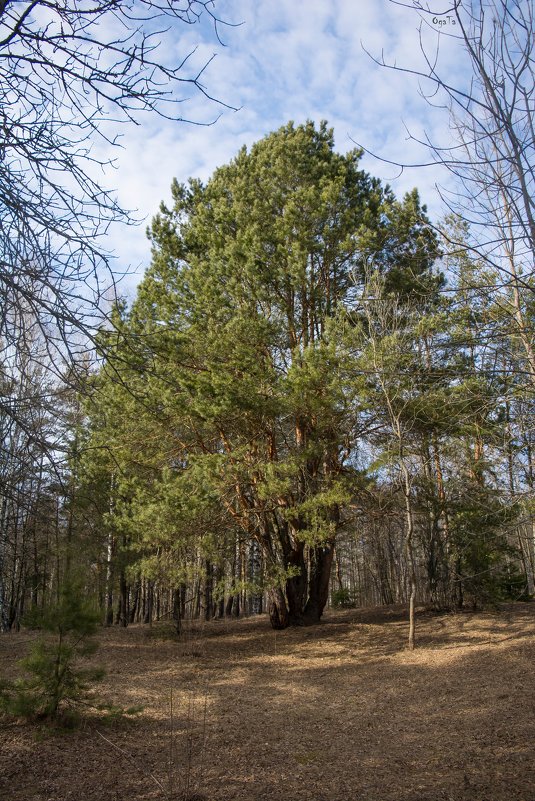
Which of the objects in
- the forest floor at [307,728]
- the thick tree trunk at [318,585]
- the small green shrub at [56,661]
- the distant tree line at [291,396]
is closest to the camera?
the forest floor at [307,728]

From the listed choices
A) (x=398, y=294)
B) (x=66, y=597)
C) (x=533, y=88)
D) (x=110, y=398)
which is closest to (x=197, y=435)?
(x=110, y=398)

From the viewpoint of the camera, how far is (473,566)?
13680mm

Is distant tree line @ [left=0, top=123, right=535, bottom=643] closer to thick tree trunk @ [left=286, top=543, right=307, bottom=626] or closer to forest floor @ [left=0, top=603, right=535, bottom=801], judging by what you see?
thick tree trunk @ [left=286, top=543, right=307, bottom=626]

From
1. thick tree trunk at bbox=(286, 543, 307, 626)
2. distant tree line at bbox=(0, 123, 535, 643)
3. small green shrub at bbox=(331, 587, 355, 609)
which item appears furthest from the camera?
small green shrub at bbox=(331, 587, 355, 609)

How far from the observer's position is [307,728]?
6910 millimetres

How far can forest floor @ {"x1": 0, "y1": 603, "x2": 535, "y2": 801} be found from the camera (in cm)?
479

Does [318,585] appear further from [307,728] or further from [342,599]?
[307,728]

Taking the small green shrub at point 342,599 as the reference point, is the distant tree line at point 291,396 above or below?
above

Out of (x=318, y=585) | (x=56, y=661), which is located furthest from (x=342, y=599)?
(x=56, y=661)

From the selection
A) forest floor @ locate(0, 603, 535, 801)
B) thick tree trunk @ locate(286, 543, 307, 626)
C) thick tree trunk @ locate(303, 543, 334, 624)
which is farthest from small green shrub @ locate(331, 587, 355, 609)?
forest floor @ locate(0, 603, 535, 801)

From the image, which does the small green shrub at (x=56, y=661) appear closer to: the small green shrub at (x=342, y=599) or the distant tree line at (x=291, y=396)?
the distant tree line at (x=291, y=396)

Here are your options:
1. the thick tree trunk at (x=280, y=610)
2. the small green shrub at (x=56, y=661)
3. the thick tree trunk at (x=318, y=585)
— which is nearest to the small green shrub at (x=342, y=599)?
the thick tree trunk at (x=318, y=585)

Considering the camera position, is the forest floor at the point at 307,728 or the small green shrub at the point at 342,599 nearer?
the forest floor at the point at 307,728

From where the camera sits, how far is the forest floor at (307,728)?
15.7 feet
